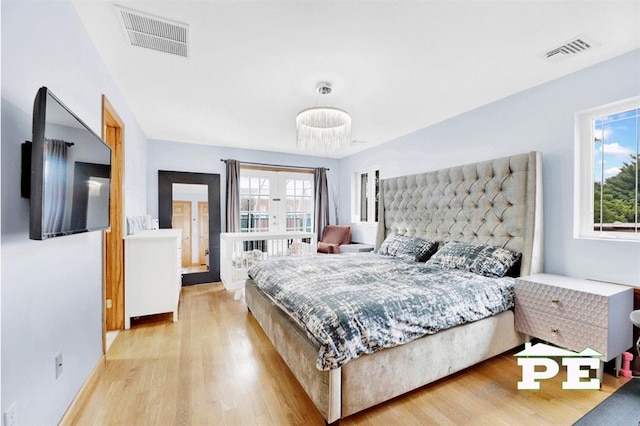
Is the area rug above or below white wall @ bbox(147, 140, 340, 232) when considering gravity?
below

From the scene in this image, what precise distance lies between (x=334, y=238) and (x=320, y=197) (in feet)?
2.99

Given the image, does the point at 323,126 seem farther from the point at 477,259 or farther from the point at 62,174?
the point at 62,174

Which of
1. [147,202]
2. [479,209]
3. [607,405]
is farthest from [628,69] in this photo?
[147,202]

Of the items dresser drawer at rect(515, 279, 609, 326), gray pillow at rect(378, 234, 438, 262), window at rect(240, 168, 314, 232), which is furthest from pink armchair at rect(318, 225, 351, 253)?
dresser drawer at rect(515, 279, 609, 326)

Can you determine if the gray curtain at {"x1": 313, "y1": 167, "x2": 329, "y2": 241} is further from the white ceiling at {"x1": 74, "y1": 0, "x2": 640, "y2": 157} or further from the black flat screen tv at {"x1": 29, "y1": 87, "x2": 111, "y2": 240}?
the black flat screen tv at {"x1": 29, "y1": 87, "x2": 111, "y2": 240}

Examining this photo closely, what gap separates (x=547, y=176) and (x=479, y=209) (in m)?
0.65

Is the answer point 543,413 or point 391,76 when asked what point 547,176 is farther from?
point 543,413

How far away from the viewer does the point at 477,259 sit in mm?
2654

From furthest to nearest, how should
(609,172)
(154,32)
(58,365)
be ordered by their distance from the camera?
(609,172) < (154,32) < (58,365)

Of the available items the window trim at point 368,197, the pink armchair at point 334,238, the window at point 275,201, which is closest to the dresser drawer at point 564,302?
the window trim at point 368,197

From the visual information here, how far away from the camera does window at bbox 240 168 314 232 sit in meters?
5.28

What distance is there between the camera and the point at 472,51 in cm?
210

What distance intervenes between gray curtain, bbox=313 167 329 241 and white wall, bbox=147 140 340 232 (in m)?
0.41

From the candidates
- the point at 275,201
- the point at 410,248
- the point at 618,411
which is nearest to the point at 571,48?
the point at 410,248
